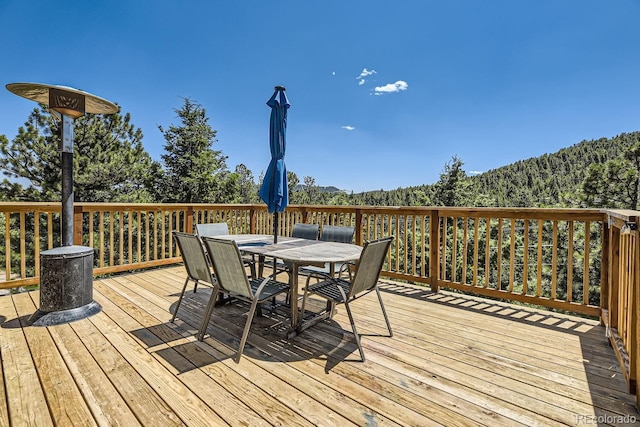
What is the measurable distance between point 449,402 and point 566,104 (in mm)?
22467

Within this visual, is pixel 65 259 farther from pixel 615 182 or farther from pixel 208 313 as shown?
pixel 615 182

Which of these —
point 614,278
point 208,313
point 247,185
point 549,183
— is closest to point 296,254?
point 208,313

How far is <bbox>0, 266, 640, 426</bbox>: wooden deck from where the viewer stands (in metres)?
1.52

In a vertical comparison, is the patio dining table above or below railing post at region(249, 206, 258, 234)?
below

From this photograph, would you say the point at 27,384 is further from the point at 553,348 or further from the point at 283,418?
the point at 553,348

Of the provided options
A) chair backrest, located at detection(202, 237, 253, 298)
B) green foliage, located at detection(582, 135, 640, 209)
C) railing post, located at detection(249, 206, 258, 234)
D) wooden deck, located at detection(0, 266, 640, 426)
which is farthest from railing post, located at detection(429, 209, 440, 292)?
green foliage, located at detection(582, 135, 640, 209)

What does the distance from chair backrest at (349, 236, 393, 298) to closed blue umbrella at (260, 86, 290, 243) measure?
1.25 m

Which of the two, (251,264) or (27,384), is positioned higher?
(251,264)

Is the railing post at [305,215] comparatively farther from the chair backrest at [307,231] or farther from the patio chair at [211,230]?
the patio chair at [211,230]

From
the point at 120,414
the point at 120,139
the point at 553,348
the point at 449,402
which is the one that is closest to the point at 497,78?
the point at 553,348

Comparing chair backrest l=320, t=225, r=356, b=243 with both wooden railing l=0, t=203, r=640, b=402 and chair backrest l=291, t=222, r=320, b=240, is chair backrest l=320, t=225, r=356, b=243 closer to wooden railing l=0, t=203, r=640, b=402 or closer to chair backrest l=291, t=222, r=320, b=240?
chair backrest l=291, t=222, r=320, b=240

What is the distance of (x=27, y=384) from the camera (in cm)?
174

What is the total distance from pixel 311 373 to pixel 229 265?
94 centimetres

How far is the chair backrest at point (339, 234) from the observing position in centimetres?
339
